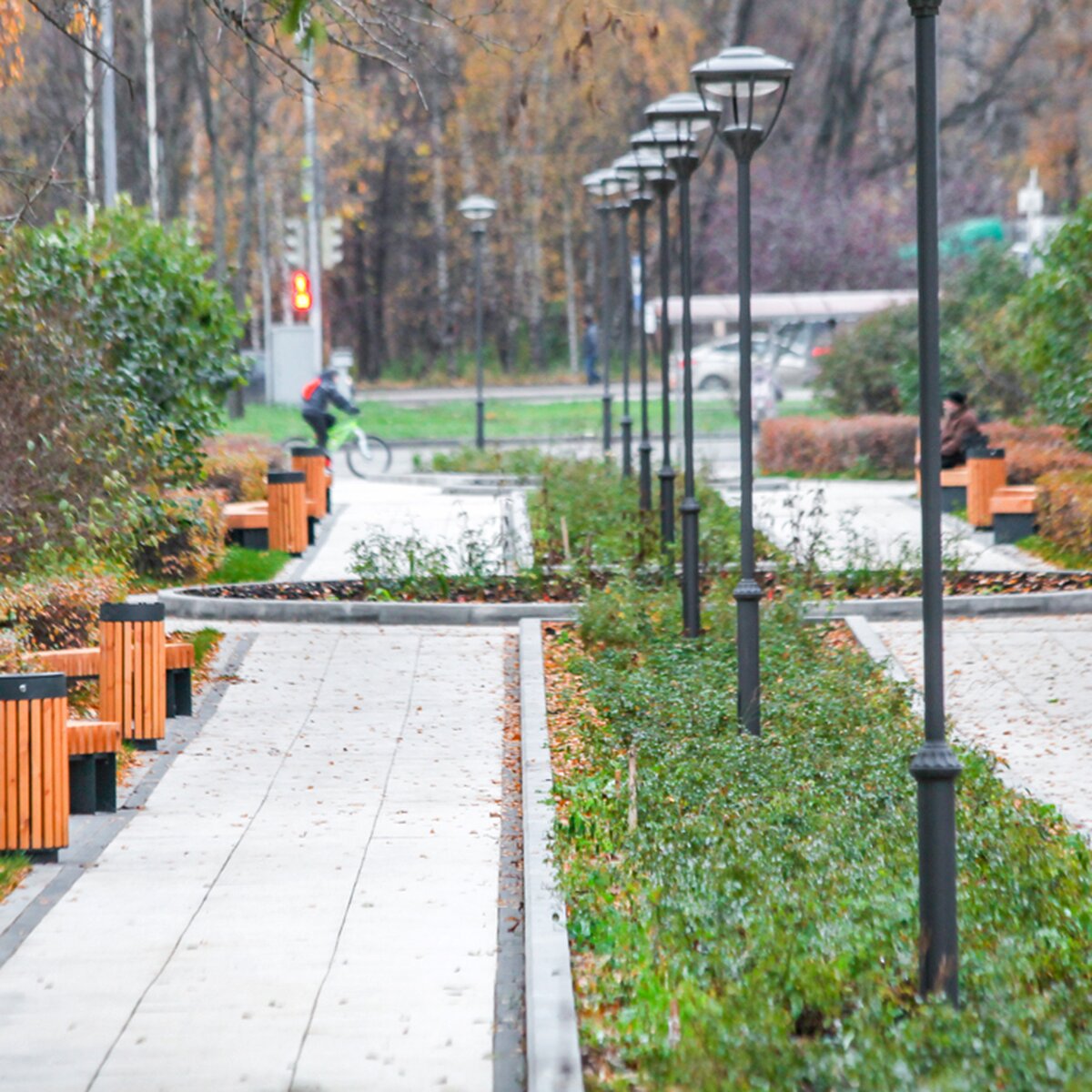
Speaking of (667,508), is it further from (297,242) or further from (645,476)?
(297,242)

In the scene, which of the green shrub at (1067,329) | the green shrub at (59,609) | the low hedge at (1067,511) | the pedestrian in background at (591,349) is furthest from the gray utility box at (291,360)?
the green shrub at (59,609)

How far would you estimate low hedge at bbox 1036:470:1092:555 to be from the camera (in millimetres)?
16828

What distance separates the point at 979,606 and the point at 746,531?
4.89m

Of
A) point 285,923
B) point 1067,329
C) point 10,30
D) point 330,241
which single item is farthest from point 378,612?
point 330,241

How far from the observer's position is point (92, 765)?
8539 millimetres

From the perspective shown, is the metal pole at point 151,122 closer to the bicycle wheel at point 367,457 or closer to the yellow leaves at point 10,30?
the bicycle wheel at point 367,457

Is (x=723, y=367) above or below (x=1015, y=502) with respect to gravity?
above

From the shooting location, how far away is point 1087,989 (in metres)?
5.64

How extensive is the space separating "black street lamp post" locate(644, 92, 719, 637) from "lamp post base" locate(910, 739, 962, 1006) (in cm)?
A: 607

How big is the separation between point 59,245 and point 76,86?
737 inches

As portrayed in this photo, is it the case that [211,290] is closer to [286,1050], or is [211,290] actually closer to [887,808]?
[887,808]

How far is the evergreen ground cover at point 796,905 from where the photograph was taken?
5.00 m

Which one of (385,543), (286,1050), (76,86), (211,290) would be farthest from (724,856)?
(76,86)

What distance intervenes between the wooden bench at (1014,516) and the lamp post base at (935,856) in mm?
12889
